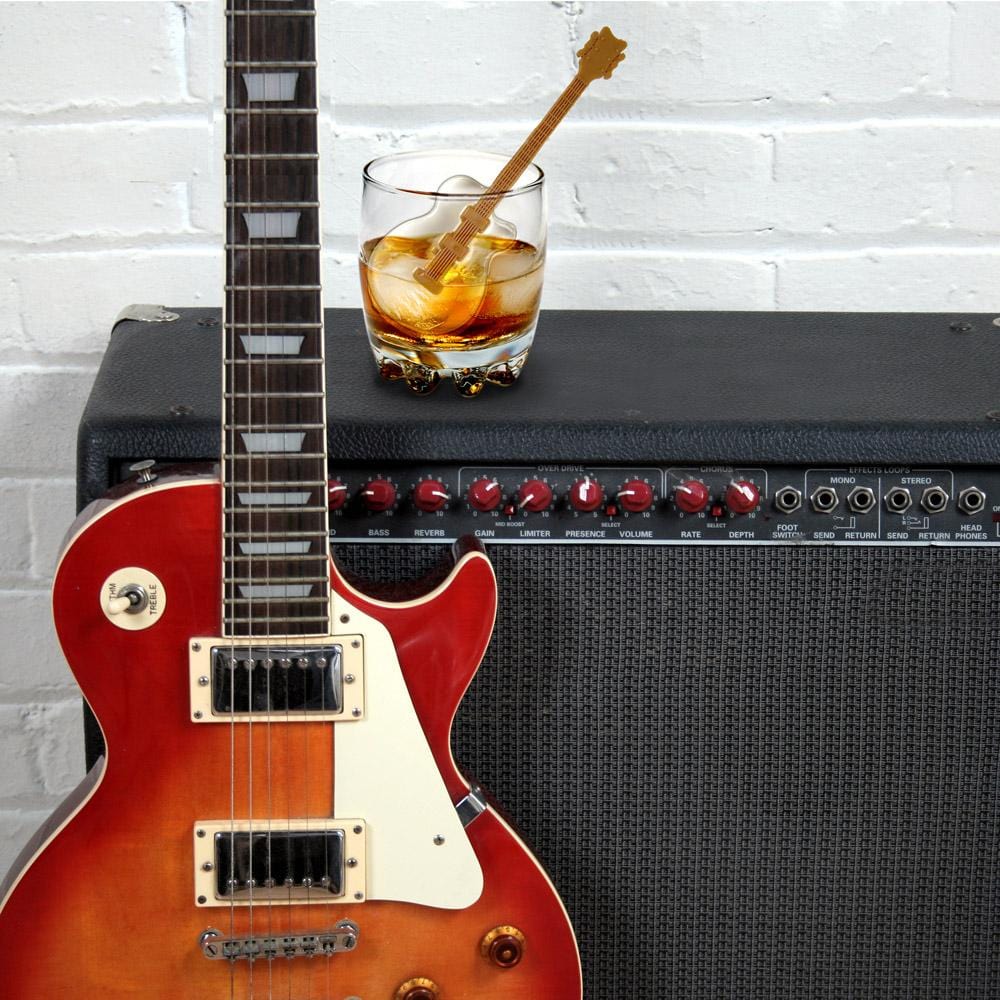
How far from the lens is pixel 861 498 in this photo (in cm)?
100

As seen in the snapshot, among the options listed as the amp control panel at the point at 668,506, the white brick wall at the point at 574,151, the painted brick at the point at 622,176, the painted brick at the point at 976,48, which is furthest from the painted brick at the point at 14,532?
the painted brick at the point at 976,48

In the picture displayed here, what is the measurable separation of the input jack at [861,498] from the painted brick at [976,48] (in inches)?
19.1

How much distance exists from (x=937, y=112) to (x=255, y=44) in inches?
26.7

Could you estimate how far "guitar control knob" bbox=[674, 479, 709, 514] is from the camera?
991mm

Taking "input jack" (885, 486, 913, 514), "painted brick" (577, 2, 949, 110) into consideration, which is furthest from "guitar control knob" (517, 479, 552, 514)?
"painted brick" (577, 2, 949, 110)

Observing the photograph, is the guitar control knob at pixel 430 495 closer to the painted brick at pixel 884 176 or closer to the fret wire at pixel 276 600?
the fret wire at pixel 276 600

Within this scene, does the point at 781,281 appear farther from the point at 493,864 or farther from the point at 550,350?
the point at 493,864

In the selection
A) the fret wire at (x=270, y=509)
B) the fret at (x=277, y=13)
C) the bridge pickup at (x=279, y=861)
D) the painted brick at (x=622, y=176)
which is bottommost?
the bridge pickup at (x=279, y=861)

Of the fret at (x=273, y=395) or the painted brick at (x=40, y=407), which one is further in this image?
the painted brick at (x=40, y=407)

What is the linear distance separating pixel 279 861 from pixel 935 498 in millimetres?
507

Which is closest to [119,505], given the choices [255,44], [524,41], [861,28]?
[255,44]

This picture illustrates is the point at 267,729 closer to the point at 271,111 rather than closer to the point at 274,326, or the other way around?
the point at 274,326

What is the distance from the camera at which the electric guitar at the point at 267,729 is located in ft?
3.04

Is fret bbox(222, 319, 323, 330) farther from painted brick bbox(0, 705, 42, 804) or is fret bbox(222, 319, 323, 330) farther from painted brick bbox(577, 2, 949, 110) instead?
painted brick bbox(0, 705, 42, 804)
